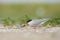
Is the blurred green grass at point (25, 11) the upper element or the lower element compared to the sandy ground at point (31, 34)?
upper

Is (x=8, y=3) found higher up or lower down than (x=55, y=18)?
higher up

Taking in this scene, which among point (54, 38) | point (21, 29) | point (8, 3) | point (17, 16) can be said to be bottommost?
point (54, 38)

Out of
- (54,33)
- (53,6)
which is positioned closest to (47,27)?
(54,33)

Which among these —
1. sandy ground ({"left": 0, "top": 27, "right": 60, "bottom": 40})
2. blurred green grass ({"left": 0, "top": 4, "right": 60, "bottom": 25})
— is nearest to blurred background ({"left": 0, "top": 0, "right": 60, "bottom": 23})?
blurred green grass ({"left": 0, "top": 4, "right": 60, "bottom": 25})

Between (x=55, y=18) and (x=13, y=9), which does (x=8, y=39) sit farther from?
(x=55, y=18)

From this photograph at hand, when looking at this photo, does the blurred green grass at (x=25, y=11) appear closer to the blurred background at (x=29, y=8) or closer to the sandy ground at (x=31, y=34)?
the blurred background at (x=29, y=8)

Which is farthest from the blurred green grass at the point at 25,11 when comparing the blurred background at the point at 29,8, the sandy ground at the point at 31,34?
the sandy ground at the point at 31,34
